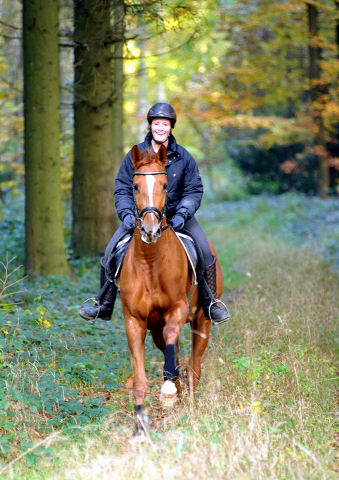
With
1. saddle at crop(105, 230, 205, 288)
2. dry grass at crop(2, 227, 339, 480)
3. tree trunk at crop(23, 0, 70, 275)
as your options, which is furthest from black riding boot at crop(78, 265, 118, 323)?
tree trunk at crop(23, 0, 70, 275)

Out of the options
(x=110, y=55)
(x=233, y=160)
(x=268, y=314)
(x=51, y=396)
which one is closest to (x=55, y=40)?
(x=110, y=55)

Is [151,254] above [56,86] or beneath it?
beneath

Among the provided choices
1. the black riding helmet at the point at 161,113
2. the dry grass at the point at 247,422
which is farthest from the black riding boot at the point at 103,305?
the black riding helmet at the point at 161,113

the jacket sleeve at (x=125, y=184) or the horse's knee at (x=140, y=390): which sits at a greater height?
the jacket sleeve at (x=125, y=184)

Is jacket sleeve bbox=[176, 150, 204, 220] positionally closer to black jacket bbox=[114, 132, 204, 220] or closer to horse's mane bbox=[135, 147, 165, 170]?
black jacket bbox=[114, 132, 204, 220]

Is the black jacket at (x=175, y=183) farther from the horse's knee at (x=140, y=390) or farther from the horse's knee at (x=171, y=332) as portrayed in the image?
the horse's knee at (x=140, y=390)

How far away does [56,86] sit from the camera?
33.6ft

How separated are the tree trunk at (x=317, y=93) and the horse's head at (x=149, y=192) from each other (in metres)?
18.1

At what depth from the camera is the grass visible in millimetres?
4270

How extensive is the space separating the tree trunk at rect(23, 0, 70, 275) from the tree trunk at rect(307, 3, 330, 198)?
1424 centimetres

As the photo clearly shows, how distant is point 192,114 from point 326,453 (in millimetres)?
21842

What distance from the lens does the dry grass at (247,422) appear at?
4.20 m

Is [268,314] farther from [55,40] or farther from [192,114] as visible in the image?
[192,114]

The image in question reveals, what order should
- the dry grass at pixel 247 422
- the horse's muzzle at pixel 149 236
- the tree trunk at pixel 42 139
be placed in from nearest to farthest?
the dry grass at pixel 247 422 < the horse's muzzle at pixel 149 236 < the tree trunk at pixel 42 139
